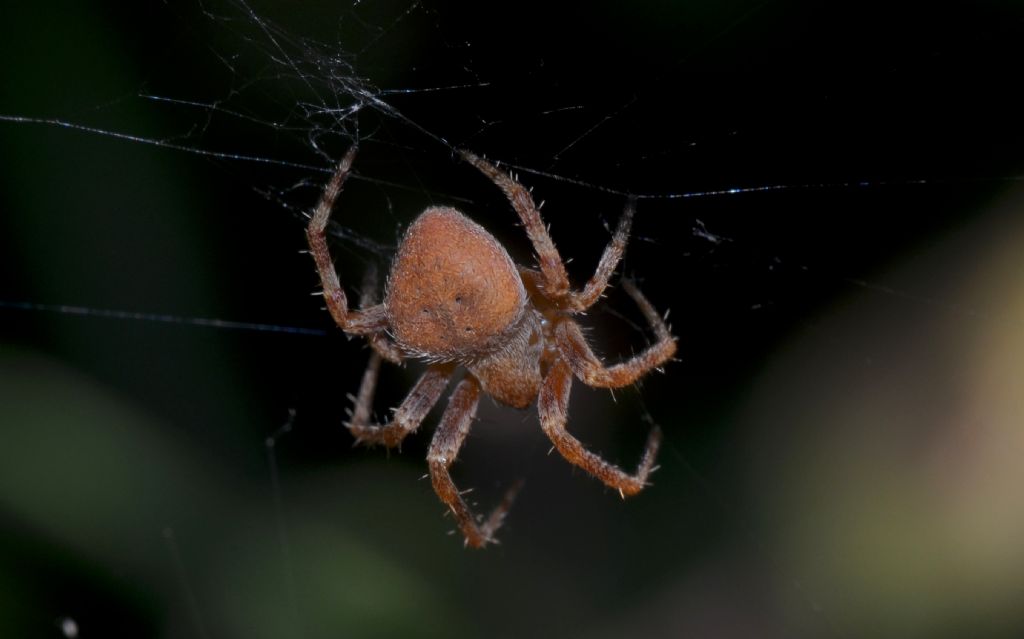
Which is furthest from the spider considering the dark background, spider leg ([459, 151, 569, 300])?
the dark background

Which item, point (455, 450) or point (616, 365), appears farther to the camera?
point (455, 450)

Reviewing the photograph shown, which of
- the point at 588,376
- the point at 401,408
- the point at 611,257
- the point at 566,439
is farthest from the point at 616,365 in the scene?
the point at 401,408

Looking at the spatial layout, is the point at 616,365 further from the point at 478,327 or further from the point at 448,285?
the point at 448,285

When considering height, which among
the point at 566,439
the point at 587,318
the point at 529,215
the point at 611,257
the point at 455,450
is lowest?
the point at 455,450

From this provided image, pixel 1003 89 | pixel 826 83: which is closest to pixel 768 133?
pixel 826 83

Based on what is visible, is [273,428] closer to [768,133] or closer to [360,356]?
[360,356]

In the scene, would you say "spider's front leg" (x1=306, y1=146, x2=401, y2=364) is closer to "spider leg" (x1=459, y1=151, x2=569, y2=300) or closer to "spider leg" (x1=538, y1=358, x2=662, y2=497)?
"spider leg" (x1=459, y1=151, x2=569, y2=300)

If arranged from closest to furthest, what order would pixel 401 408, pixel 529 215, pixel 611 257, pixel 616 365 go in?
pixel 529 215 → pixel 611 257 → pixel 616 365 → pixel 401 408
